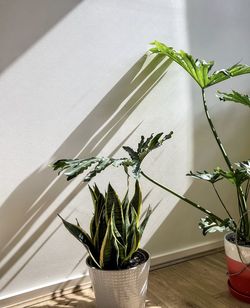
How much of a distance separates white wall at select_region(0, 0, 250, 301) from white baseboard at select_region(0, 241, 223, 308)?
0.02 meters

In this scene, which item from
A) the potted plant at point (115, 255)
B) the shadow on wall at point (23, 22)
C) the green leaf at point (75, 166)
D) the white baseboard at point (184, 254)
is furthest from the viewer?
the white baseboard at point (184, 254)

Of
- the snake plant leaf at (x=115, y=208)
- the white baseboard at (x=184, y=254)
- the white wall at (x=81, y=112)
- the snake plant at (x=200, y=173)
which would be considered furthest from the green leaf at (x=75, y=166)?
the white baseboard at (x=184, y=254)

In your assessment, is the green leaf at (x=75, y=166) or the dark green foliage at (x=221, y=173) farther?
the dark green foliage at (x=221, y=173)

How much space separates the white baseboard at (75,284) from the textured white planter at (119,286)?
0.29 metres

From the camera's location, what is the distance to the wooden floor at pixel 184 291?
1.43 m

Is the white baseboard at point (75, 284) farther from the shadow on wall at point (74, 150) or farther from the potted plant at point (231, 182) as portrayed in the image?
Result: the potted plant at point (231, 182)

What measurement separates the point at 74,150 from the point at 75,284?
0.64 metres

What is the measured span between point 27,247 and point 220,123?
123cm

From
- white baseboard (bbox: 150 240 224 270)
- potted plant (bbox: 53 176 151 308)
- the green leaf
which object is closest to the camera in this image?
the green leaf

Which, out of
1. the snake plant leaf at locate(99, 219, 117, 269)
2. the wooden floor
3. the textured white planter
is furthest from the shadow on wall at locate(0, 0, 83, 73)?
the wooden floor

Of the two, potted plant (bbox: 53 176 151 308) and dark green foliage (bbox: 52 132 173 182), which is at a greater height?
dark green foliage (bbox: 52 132 173 182)

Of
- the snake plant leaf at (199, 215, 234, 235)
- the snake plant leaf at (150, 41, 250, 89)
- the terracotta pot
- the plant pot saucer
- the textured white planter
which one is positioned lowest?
the textured white planter

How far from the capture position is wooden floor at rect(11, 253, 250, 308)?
1.43 meters

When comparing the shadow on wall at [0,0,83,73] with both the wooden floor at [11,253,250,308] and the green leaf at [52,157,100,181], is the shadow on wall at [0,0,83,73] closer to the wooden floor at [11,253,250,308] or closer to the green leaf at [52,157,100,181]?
the green leaf at [52,157,100,181]
